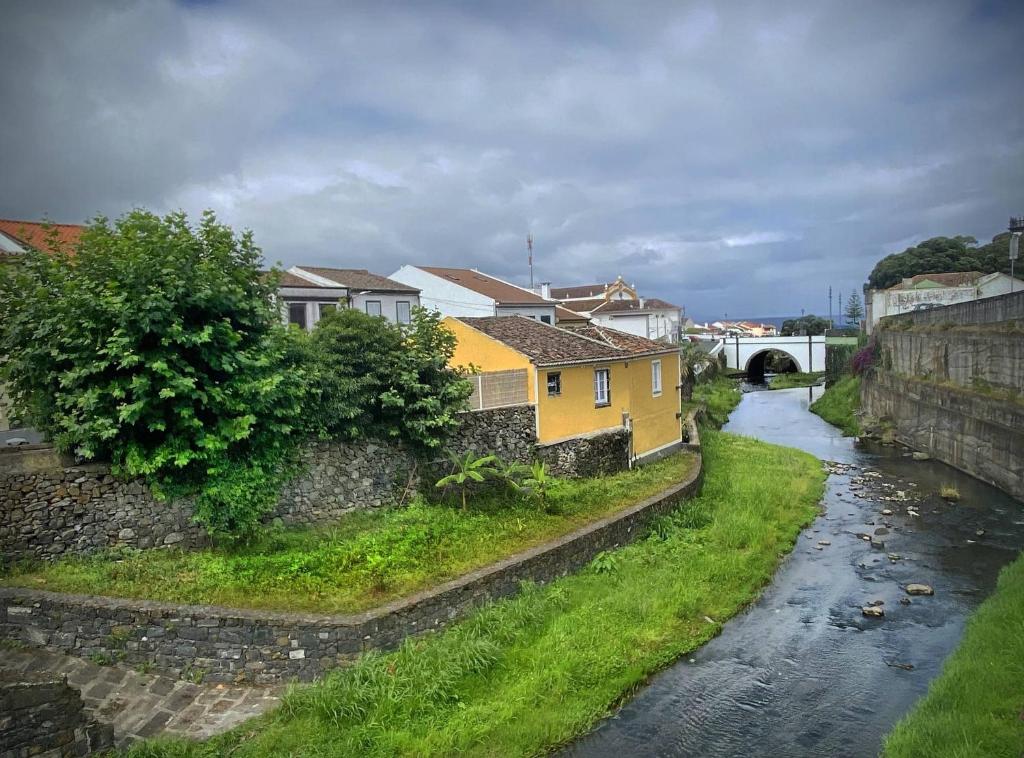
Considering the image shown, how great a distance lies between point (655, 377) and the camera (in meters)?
24.0

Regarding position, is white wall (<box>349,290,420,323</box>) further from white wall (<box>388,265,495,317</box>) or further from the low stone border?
the low stone border

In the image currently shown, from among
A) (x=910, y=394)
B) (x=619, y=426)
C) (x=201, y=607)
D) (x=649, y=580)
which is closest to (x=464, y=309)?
(x=619, y=426)

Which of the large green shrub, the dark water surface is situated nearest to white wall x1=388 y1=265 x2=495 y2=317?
the dark water surface

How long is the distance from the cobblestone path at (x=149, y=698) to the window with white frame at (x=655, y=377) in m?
16.3

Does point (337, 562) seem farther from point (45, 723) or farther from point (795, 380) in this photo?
point (795, 380)

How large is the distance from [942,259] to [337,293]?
68.4 meters

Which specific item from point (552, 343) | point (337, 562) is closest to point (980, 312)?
point (552, 343)

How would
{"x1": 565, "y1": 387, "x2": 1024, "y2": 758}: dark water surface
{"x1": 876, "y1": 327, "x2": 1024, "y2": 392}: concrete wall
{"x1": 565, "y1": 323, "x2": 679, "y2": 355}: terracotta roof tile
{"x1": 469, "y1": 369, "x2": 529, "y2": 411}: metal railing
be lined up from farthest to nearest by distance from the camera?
{"x1": 876, "y1": 327, "x2": 1024, "y2": 392}: concrete wall
{"x1": 565, "y1": 323, "x2": 679, "y2": 355}: terracotta roof tile
{"x1": 469, "y1": 369, "x2": 529, "y2": 411}: metal railing
{"x1": 565, "y1": 387, "x2": 1024, "y2": 758}: dark water surface

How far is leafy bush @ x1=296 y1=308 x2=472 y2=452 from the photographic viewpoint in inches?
591

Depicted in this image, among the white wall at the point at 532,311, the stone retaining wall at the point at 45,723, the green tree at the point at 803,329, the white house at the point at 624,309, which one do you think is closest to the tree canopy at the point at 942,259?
the green tree at the point at 803,329

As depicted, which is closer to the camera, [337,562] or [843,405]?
[337,562]

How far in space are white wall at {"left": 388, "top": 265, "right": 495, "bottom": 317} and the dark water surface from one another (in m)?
23.5

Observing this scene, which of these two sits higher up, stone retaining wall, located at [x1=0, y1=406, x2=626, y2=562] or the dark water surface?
stone retaining wall, located at [x1=0, y1=406, x2=626, y2=562]

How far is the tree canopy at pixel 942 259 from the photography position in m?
68.3
